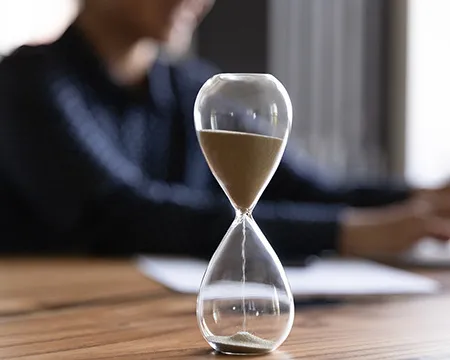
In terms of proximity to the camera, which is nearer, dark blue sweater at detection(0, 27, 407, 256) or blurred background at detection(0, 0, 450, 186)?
dark blue sweater at detection(0, 27, 407, 256)

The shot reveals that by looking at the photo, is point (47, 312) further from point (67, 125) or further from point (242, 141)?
point (67, 125)

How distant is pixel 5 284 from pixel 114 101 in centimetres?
71

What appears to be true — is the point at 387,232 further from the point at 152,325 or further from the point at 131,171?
the point at 152,325

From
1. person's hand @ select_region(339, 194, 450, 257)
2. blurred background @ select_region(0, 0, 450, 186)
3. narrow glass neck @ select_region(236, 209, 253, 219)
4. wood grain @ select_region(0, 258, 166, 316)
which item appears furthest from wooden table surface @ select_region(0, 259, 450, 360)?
blurred background @ select_region(0, 0, 450, 186)

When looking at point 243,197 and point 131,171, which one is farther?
point 131,171

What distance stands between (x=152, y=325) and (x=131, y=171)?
660mm

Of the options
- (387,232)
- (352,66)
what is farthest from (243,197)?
(352,66)

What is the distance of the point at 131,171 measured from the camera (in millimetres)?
1363

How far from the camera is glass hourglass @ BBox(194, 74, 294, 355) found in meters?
0.60

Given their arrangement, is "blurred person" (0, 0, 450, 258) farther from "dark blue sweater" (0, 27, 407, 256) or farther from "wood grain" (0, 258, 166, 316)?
"wood grain" (0, 258, 166, 316)

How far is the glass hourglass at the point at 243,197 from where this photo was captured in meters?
0.60

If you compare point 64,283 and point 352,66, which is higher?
point 352,66

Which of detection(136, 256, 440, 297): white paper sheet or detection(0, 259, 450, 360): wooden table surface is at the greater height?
detection(0, 259, 450, 360): wooden table surface

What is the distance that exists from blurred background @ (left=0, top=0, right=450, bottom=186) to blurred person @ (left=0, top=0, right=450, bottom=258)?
1.72 ft
